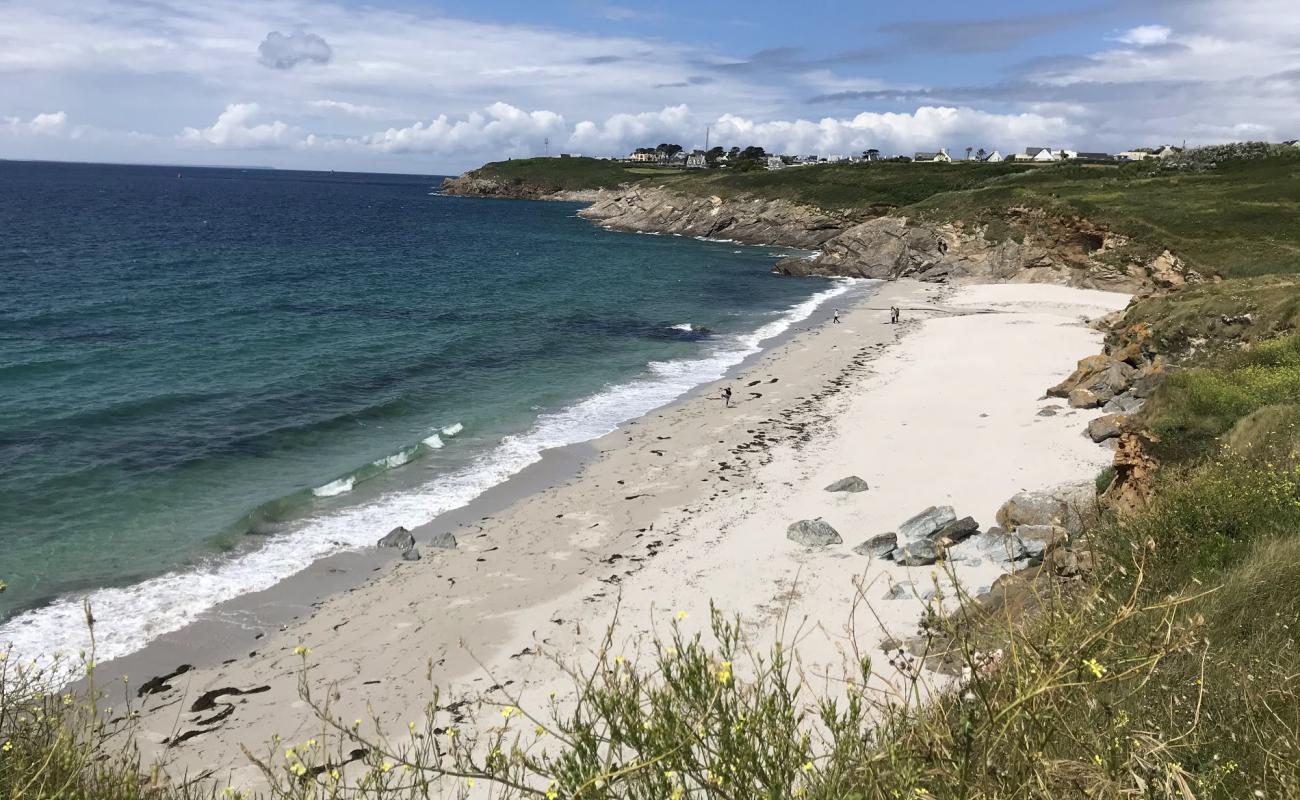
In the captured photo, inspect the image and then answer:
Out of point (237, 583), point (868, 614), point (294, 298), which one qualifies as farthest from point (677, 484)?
point (294, 298)

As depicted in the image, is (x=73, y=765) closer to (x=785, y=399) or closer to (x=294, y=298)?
(x=785, y=399)

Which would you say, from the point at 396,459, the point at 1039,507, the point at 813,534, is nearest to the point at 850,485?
the point at 813,534

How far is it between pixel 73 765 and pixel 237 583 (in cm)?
1296

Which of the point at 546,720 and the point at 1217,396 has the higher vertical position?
the point at 1217,396

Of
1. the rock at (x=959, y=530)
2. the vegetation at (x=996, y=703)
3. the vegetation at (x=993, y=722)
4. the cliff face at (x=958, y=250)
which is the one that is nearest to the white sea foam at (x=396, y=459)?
the vegetation at (x=996, y=703)

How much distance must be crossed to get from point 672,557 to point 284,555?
9.06 metres

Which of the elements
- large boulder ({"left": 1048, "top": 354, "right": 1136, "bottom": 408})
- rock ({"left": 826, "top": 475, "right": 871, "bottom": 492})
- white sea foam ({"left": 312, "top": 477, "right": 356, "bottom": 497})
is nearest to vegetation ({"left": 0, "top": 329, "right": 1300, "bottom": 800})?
rock ({"left": 826, "top": 475, "right": 871, "bottom": 492})

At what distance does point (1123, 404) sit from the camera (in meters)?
24.0

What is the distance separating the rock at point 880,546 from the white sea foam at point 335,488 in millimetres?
14090

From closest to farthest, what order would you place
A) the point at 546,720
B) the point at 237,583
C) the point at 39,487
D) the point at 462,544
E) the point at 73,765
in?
the point at 73,765, the point at 546,720, the point at 237,583, the point at 462,544, the point at 39,487

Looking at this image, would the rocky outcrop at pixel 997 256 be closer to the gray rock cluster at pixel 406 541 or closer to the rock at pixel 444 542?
the rock at pixel 444 542

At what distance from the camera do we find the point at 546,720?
1127 cm

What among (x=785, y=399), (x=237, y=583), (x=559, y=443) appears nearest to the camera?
(x=237, y=583)

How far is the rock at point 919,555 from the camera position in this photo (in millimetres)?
15414
